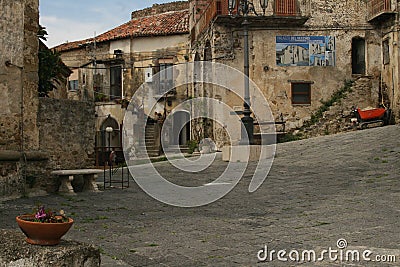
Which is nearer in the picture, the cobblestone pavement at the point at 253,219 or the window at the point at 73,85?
the cobblestone pavement at the point at 253,219

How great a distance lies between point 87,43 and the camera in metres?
34.5

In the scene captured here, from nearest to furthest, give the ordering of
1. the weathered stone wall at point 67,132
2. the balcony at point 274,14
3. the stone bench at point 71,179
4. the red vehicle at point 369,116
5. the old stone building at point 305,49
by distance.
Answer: the stone bench at point 71,179 < the weathered stone wall at point 67,132 < the red vehicle at point 369,116 < the balcony at point 274,14 < the old stone building at point 305,49

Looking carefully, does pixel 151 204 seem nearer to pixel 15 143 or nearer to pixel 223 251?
pixel 15 143

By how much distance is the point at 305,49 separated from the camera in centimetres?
2414

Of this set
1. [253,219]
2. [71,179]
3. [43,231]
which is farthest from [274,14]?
[43,231]

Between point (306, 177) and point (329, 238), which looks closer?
point (329, 238)

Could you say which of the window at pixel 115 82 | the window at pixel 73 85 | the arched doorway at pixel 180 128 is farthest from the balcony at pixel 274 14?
the window at pixel 73 85

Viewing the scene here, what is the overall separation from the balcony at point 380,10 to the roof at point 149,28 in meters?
10.6

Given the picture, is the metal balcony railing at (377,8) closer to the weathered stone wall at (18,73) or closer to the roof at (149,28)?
the roof at (149,28)

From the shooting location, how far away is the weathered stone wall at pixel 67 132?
1232 cm

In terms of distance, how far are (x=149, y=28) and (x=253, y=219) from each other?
88.2 feet

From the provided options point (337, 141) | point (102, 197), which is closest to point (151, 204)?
point (102, 197)

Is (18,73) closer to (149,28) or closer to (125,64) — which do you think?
(125,64)

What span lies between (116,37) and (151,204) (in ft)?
82.3
